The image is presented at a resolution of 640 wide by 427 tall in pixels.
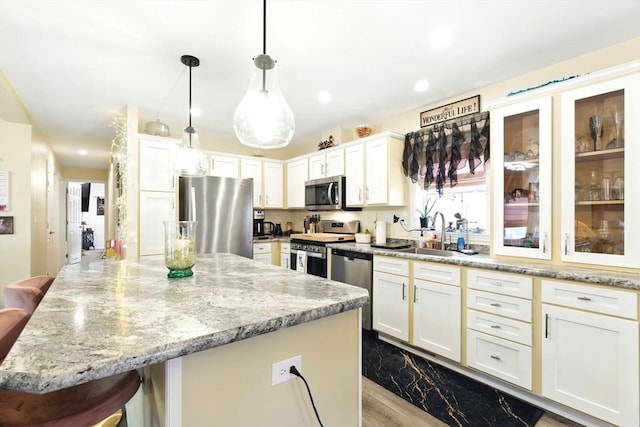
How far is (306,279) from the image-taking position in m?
1.61

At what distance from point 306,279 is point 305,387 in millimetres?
543

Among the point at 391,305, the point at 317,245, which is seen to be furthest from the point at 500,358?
the point at 317,245

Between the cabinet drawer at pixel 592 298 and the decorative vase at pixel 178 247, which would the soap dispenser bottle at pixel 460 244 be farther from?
the decorative vase at pixel 178 247

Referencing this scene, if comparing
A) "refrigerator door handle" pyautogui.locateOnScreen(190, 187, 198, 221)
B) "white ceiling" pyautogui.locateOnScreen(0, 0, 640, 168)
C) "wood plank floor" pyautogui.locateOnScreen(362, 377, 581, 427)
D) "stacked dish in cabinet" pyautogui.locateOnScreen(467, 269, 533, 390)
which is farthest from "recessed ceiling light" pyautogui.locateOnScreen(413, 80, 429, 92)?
"refrigerator door handle" pyautogui.locateOnScreen(190, 187, 198, 221)

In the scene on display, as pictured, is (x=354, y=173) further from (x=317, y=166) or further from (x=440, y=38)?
(x=440, y=38)

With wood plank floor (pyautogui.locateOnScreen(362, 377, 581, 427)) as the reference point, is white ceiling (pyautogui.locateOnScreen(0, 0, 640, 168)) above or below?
above

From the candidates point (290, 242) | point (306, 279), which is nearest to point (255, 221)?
point (290, 242)

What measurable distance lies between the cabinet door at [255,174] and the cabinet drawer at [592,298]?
12.4ft

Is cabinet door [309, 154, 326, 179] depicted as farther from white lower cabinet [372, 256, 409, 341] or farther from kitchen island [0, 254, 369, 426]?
kitchen island [0, 254, 369, 426]

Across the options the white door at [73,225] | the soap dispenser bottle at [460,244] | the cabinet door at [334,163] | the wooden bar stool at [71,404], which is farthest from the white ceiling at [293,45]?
the white door at [73,225]

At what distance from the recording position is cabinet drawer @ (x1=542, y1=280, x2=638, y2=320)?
168 centimetres

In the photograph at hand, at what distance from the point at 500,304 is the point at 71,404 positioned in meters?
2.40

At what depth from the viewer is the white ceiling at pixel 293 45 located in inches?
73.6

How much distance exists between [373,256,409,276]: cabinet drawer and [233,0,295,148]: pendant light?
1.76 m
